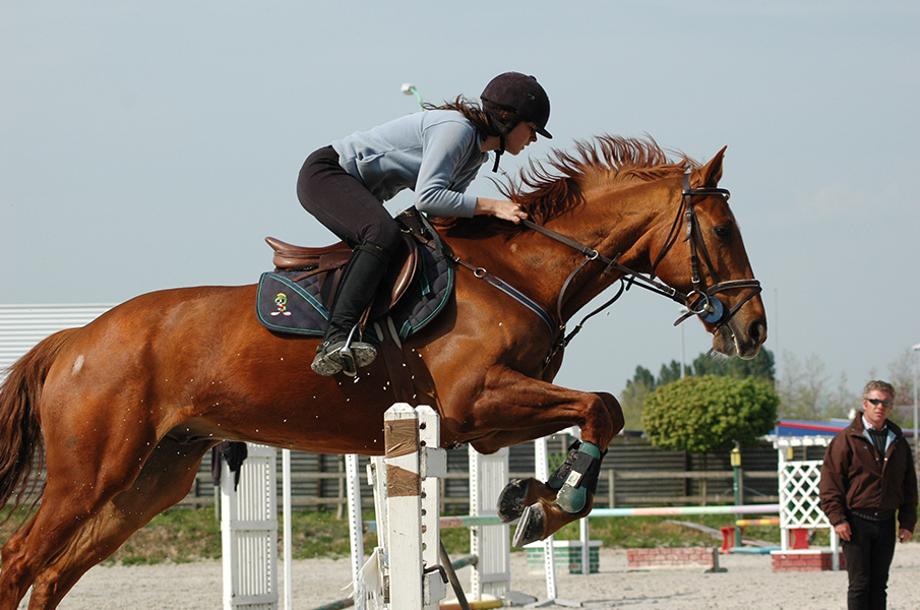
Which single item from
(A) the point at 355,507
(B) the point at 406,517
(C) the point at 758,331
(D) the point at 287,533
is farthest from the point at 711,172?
(D) the point at 287,533

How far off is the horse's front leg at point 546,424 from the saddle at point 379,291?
43 centimetres

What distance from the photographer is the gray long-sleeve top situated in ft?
16.8

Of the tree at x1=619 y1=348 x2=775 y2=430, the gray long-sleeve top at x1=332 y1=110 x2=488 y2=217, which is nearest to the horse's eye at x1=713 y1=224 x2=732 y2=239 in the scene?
the gray long-sleeve top at x1=332 y1=110 x2=488 y2=217

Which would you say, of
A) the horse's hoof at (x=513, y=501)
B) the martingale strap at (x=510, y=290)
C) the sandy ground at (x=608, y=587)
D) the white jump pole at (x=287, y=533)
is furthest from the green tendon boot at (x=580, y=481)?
the sandy ground at (x=608, y=587)

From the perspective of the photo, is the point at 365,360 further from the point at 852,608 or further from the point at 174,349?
the point at 852,608

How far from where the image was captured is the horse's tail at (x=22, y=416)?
5.87 meters

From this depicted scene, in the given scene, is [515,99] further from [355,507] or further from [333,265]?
[355,507]

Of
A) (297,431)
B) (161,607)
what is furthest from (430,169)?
(161,607)

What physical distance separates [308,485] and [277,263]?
47.6 ft

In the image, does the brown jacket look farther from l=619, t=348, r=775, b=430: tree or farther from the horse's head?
l=619, t=348, r=775, b=430: tree

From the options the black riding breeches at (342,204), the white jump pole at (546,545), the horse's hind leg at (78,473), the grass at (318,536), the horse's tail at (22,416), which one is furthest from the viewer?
the grass at (318,536)

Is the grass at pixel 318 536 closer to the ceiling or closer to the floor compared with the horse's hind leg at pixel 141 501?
closer to the floor

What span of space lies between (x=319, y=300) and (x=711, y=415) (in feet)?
56.9

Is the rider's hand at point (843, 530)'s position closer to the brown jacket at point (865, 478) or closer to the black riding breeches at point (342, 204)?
the brown jacket at point (865, 478)
